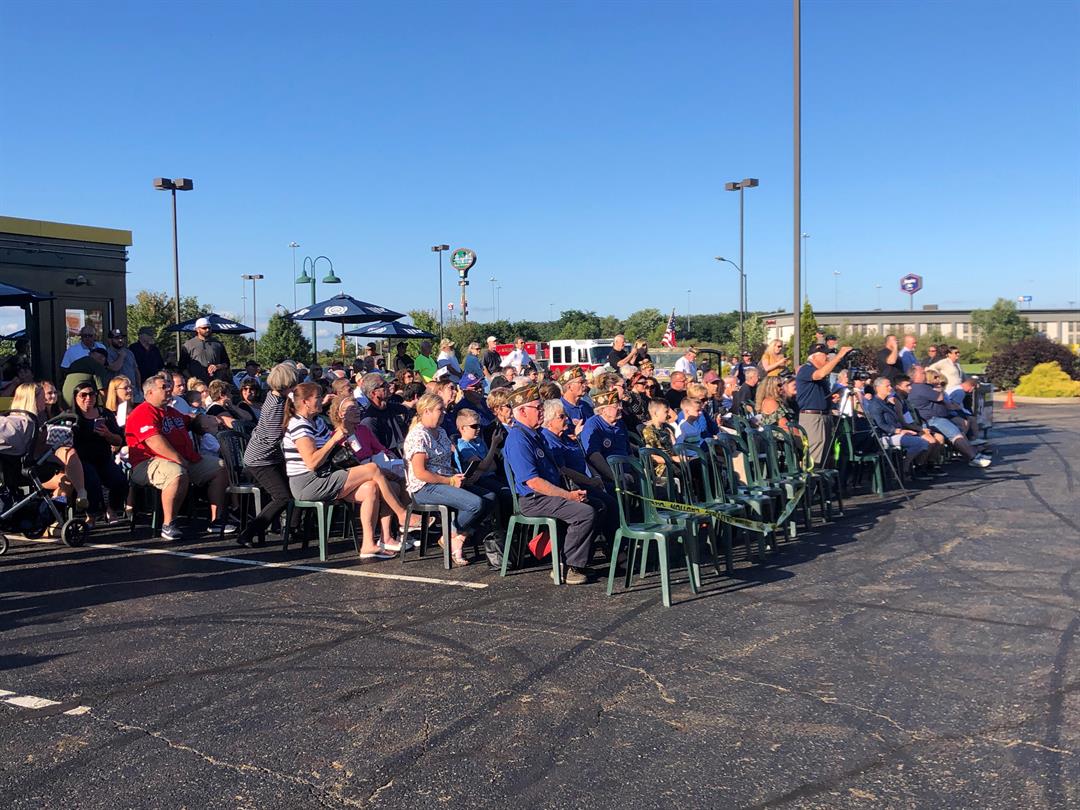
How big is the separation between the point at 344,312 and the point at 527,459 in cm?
1102

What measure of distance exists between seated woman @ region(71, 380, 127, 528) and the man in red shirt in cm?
40

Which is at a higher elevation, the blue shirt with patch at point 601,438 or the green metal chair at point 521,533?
the blue shirt with patch at point 601,438

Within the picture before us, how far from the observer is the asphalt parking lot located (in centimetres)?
387

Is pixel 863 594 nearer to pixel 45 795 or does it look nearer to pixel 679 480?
pixel 679 480

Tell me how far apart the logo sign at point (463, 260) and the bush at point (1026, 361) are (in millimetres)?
21789

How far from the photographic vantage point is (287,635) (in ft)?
19.2

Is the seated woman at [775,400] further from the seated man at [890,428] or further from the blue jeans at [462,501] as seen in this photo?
the blue jeans at [462,501]

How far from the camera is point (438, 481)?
7879 mm

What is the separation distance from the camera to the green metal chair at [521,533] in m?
7.07

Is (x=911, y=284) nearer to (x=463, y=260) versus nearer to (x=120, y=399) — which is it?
(x=463, y=260)

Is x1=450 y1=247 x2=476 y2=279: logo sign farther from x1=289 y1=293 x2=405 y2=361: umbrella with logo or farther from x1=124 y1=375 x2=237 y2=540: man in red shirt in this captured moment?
x1=124 y1=375 x2=237 y2=540: man in red shirt

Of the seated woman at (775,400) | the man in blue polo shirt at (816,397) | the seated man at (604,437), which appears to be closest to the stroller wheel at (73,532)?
the seated man at (604,437)

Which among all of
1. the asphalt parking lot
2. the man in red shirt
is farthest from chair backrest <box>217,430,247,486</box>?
the asphalt parking lot

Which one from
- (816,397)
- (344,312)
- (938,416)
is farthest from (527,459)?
(344,312)
